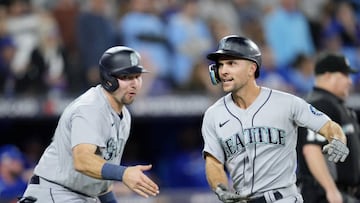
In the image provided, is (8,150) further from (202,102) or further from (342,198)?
Answer: (342,198)

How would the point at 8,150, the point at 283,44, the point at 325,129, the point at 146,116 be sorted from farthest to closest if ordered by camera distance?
the point at 283,44 → the point at 146,116 → the point at 8,150 → the point at 325,129

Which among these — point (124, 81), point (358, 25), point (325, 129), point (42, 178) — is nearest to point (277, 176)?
point (325, 129)

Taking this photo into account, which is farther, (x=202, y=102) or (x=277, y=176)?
(x=202, y=102)

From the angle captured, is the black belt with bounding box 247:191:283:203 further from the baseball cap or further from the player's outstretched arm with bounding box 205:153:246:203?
the baseball cap

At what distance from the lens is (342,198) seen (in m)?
7.70

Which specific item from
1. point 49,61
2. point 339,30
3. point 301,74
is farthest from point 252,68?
point 339,30

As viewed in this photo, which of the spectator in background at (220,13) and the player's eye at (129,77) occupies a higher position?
the player's eye at (129,77)

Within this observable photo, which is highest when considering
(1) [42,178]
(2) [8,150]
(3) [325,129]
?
(3) [325,129]

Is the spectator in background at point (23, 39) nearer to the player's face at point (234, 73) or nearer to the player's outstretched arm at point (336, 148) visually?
the player's face at point (234, 73)

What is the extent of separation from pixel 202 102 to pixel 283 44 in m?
1.71

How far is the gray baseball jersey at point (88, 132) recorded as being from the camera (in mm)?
6273

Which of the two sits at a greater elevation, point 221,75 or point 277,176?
point 221,75

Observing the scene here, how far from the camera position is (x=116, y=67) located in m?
6.54

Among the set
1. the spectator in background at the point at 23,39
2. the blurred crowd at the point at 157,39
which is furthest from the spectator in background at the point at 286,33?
the spectator in background at the point at 23,39
